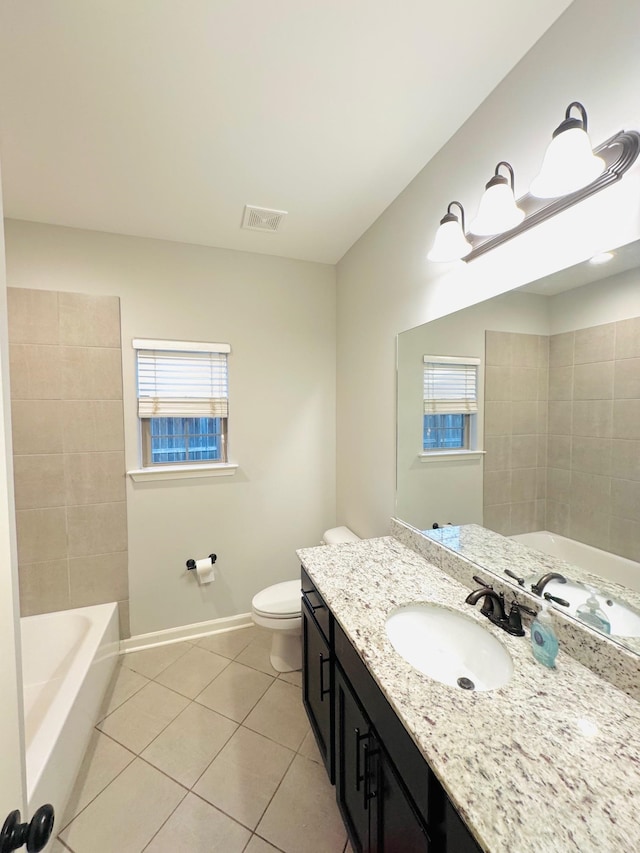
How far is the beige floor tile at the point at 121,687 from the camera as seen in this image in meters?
1.85

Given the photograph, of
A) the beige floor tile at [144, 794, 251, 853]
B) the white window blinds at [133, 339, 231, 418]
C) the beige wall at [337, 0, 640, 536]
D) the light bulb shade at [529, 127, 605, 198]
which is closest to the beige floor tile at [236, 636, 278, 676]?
the beige floor tile at [144, 794, 251, 853]

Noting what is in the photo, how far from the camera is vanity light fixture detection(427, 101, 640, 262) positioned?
2.85ft

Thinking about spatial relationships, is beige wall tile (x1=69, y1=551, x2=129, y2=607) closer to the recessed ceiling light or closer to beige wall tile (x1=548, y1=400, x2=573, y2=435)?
beige wall tile (x1=548, y1=400, x2=573, y2=435)

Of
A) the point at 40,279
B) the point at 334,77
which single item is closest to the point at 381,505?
the point at 334,77

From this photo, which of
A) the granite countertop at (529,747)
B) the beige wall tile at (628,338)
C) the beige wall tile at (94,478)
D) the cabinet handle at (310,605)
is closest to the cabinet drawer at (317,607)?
the cabinet handle at (310,605)

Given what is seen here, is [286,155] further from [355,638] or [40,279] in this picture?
[355,638]

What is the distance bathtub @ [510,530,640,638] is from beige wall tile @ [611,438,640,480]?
228 millimetres

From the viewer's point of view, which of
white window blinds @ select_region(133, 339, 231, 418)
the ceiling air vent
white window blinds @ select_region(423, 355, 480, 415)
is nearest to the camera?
white window blinds @ select_region(423, 355, 480, 415)

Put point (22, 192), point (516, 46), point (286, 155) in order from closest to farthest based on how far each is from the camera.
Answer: point (516, 46), point (286, 155), point (22, 192)

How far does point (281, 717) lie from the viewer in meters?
1.76

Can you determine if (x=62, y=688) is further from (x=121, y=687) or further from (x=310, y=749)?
(x=310, y=749)

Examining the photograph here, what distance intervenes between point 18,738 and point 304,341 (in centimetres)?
234

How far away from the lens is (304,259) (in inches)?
100

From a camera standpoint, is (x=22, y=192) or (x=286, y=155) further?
(x=22, y=192)
